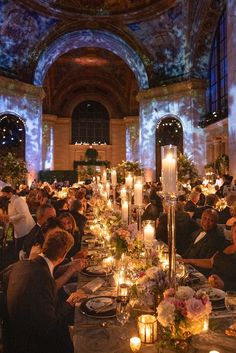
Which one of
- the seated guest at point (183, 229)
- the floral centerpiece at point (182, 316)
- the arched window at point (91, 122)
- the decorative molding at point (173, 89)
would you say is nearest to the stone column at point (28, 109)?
the decorative molding at point (173, 89)

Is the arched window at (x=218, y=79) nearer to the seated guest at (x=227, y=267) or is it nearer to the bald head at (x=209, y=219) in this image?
the bald head at (x=209, y=219)

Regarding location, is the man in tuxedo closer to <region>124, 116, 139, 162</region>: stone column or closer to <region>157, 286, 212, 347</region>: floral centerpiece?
<region>157, 286, 212, 347</region>: floral centerpiece

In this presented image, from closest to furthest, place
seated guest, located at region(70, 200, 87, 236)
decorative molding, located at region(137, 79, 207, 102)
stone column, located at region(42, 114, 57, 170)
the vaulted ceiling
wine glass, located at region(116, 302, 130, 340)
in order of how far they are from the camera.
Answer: wine glass, located at region(116, 302, 130, 340), seated guest, located at region(70, 200, 87, 236), the vaulted ceiling, decorative molding, located at region(137, 79, 207, 102), stone column, located at region(42, 114, 57, 170)

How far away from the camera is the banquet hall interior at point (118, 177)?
257 cm

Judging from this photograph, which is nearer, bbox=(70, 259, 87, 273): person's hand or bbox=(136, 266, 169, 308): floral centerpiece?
bbox=(136, 266, 169, 308): floral centerpiece

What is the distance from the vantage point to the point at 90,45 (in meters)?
21.9

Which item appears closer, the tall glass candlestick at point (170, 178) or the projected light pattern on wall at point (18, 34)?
the tall glass candlestick at point (170, 178)

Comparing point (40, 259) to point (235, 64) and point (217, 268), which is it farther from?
point (235, 64)

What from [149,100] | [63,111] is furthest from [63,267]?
[63,111]

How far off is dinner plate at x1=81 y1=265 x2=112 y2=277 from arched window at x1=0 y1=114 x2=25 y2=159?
16390 millimetres

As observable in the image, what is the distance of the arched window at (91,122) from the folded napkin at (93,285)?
28.4 meters

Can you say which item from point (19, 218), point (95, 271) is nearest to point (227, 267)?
point (95, 271)

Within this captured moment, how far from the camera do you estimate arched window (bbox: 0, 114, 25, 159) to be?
758 inches

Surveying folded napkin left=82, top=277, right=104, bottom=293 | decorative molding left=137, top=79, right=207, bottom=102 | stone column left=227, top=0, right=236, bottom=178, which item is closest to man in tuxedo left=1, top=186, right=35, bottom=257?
folded napkin left=82, top=277, right=104, bottom=293
